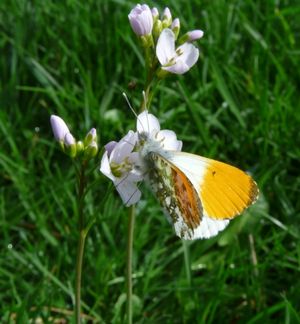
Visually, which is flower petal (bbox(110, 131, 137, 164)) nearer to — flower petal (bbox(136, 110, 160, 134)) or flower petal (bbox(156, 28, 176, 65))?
flower petal (bbox(136, 110, 160, 134))

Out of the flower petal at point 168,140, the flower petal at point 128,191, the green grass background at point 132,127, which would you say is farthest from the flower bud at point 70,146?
the green grass background at point 132,127


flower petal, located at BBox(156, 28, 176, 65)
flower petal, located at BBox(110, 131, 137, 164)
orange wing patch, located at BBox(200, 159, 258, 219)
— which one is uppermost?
flower petal, located at BBox(156, 28, 176, 65)

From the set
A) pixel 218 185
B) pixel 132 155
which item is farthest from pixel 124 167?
pixel 218 185

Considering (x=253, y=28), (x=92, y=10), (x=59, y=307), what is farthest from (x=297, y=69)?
(x=59, y=307)

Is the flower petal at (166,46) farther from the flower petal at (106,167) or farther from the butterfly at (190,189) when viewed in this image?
the flower petal at (106,167)

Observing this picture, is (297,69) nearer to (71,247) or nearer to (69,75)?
(69,75)

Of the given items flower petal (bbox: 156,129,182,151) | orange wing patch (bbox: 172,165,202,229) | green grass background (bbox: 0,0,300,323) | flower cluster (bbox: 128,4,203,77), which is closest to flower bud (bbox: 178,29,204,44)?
flower cluster (bbox: 128,4,203,77)

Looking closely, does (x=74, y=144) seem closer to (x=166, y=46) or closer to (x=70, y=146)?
(x=70, y=146)

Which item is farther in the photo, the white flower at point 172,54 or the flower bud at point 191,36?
the flower bud at point 191,36
